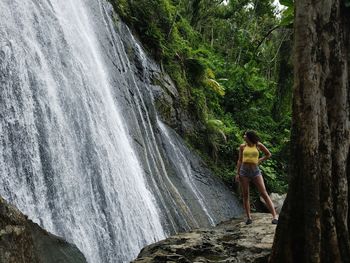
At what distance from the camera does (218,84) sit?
1789cm

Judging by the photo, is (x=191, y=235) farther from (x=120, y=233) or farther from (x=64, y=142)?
(x=64, y=142)

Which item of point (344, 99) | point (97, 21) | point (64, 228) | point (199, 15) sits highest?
point (199, 15)

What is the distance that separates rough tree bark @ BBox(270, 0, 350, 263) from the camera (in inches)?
173

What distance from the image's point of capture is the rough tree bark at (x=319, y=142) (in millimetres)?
4387

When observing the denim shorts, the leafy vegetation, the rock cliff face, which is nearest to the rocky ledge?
the denim shorts

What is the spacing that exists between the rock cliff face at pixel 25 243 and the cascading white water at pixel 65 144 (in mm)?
1704

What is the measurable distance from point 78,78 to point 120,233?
11.9 feet

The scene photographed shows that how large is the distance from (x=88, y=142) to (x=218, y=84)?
10002 mm

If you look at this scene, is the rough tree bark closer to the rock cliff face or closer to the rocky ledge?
the rocky ledge

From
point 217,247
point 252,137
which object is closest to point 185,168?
point 252,137

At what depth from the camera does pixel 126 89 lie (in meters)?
12.0

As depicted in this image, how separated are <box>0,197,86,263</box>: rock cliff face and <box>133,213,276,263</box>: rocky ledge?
117cm

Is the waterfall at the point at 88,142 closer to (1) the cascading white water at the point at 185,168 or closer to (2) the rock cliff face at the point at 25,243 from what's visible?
(1) the cascading white water at the point at 185,168

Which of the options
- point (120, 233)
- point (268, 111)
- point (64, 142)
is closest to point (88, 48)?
point (64, 142)
